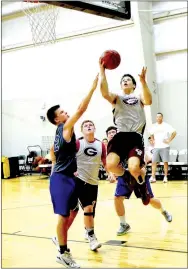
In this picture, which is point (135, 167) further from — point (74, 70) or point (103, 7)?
point (74, 70)

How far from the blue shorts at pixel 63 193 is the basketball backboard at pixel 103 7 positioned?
2120 mm

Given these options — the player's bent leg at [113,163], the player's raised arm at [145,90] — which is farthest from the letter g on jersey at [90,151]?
the player's raised arm at [145,90]

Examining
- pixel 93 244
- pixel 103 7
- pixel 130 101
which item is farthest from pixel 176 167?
pixel 93 244

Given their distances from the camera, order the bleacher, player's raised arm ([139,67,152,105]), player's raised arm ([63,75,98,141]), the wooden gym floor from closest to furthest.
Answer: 1. player's raised arm ([63,75,98,141])
2. the wooden gym floor
3. player's raised arm ([139,67,152,105])
4. the bleacher

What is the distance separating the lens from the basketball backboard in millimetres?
5055

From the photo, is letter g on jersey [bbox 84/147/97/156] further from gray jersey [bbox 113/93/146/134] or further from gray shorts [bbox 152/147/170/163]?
gray shorts [bbox 152/147/170/163]

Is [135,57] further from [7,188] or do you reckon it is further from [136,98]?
[136,98]

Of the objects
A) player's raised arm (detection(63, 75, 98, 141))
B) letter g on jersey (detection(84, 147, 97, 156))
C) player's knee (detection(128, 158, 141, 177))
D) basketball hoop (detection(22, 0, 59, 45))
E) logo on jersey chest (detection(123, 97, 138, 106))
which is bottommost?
player's knee (detection(128, 158, 141, 177))

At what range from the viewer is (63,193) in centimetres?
369

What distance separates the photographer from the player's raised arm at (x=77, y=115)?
3.59 m

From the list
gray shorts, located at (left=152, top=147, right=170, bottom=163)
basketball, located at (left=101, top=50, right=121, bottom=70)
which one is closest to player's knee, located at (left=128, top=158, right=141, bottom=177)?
basketball, located at (left=101, top=50, right=121, bottom=70)

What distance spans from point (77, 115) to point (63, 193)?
696 millimetres

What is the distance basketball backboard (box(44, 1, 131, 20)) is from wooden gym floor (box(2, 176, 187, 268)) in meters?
2.72

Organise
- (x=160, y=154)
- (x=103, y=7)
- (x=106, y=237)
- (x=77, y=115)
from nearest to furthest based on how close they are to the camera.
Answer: (x=77, y=115) → (x=106, y=237) → (x=103, y=7) → (x=160, y=154)
